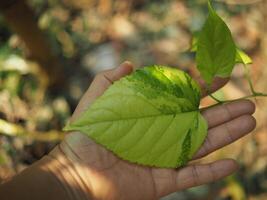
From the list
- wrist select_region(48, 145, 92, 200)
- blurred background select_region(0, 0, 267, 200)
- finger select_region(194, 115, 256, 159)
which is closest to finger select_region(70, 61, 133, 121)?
wrist select_region(48, 145, 92, 200)

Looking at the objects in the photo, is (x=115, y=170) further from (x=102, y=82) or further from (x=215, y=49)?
(x=215, y=49)

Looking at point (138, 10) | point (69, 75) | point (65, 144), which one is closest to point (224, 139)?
point (65, 144)

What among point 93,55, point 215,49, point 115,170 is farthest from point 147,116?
point 93,55

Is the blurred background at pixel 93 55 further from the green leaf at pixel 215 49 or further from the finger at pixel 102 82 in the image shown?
the green leaf at pixel 215 49

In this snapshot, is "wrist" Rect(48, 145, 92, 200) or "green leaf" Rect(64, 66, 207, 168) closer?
"green leaf" Rect(64, 66, 207, 168)

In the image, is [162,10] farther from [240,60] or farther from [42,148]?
[240,60]

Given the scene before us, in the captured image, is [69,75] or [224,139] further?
[69,75]

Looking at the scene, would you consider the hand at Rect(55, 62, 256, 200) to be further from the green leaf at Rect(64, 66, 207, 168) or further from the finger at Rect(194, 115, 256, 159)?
the green leaf at Rect(64, 66, 207, 168)
